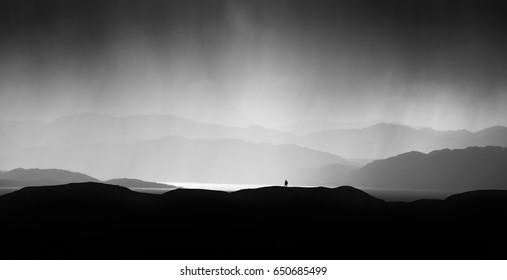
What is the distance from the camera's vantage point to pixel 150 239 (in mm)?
35938

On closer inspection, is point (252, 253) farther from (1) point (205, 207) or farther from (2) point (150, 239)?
(1) point (205, 207)

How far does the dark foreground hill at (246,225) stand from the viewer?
107 feet

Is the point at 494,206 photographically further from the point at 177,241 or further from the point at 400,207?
the point at 177,241

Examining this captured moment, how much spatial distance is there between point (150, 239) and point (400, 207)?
30774 mm

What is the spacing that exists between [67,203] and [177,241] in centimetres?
1789

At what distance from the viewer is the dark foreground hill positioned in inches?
1288

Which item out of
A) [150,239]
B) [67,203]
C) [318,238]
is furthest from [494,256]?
[67,203]

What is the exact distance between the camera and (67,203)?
46.3 m

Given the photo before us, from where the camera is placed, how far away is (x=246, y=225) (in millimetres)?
41188

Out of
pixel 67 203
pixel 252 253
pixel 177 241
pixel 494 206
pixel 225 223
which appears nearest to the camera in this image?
pixel 252 253

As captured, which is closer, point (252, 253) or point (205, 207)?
point (252, 253)
